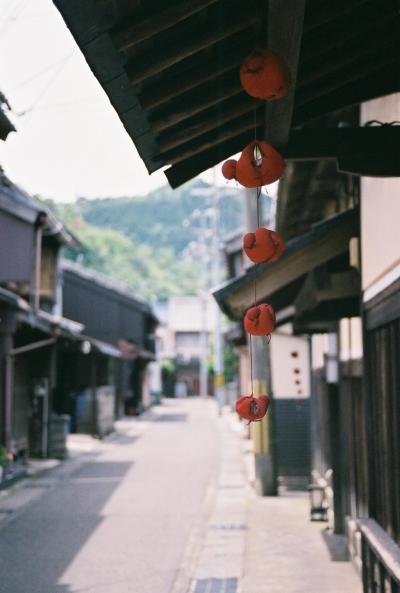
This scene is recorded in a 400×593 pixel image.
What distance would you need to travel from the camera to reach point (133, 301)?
162ft

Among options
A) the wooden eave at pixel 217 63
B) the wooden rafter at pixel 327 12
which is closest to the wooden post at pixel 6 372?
the wooden eave at pixel 217 63

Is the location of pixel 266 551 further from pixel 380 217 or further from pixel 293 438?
pixel 293 438

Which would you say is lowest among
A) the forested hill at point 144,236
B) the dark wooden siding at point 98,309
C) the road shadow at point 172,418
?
the road shadow at point 172,418

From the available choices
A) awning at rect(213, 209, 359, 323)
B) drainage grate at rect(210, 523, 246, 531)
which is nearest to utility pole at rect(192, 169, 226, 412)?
drainage grate at rect(210, 523, 246, 531)

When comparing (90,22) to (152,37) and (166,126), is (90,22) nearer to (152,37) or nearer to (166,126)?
(152,37)

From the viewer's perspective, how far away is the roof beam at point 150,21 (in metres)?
4.22

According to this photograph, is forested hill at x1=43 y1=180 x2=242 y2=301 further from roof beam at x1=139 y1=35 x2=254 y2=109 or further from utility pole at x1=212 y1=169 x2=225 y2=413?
roof beam at x1=139 y1=35 x2=254 y2=109

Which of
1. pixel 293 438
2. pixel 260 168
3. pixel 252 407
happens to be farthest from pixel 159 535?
pixel 260 168

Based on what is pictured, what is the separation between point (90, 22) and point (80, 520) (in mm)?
11803

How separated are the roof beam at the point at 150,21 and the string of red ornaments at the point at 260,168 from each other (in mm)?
392

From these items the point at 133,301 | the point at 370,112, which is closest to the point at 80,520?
the point at 370,112

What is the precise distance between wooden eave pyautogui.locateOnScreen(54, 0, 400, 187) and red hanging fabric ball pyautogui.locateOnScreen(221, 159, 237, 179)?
1.10ft

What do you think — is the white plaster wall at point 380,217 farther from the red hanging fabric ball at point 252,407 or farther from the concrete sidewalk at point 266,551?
the concrete sidewalk at point 266,551

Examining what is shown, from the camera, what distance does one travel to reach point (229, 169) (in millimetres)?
5398
